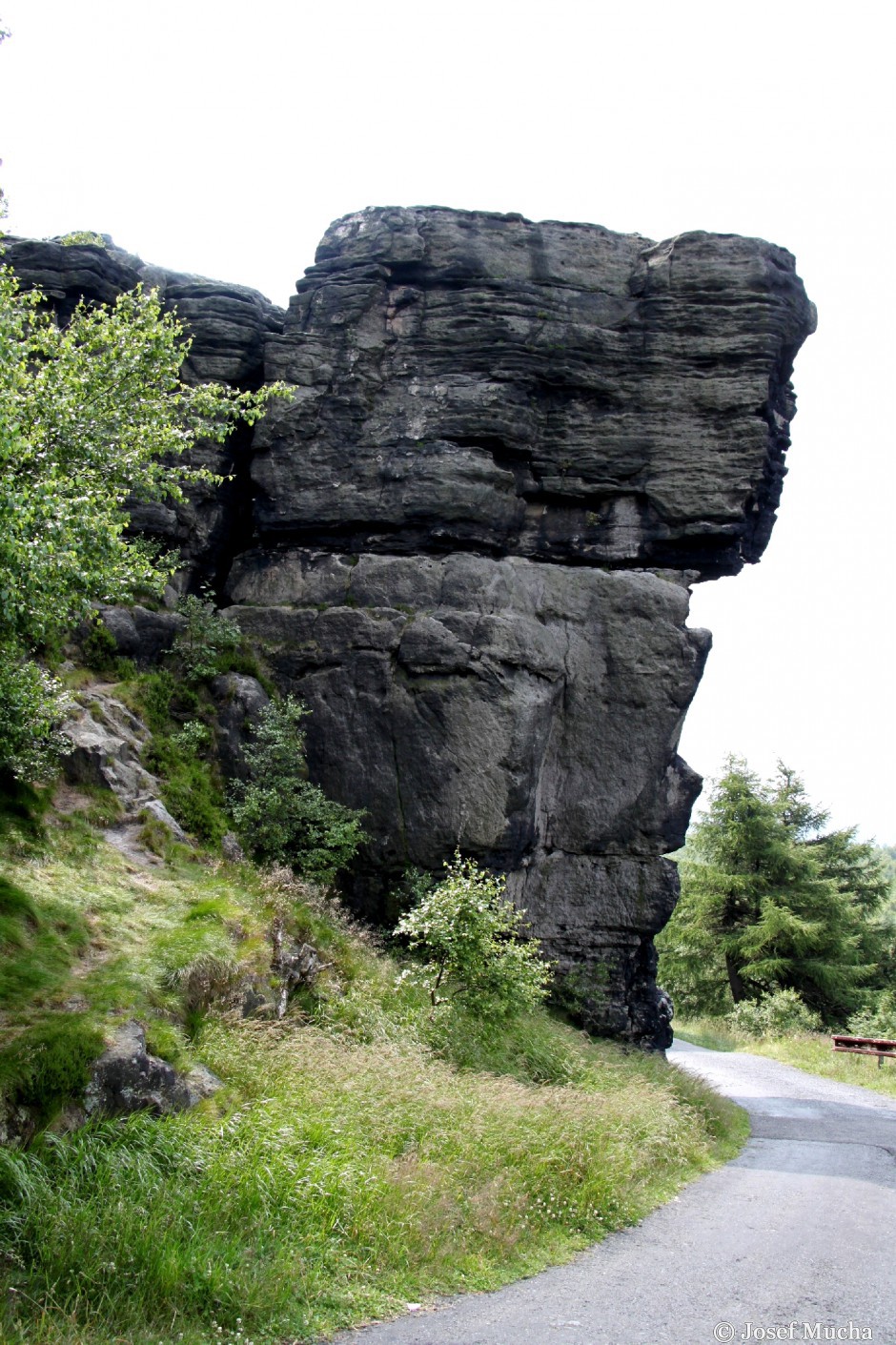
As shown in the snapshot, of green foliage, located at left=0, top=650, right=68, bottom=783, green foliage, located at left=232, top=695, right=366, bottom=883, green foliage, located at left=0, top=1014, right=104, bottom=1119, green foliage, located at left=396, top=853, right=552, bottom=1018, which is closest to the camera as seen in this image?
green foliage, located at left=0, top=1014, right=104, bottom=1119

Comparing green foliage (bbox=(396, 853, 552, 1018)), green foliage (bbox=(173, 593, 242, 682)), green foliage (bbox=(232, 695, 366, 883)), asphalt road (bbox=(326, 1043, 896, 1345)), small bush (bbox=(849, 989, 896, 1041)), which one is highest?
green foliage (bbox=(173, 593, 242, 682))

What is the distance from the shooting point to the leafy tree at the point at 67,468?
8.26 meters

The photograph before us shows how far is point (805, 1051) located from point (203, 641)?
20.6 m

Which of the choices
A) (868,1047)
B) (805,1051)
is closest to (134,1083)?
(868,1047)

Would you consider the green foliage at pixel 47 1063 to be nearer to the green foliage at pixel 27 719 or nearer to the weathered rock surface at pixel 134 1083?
the weathered rock surface at pixel 134 1083

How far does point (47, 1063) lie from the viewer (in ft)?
24.6

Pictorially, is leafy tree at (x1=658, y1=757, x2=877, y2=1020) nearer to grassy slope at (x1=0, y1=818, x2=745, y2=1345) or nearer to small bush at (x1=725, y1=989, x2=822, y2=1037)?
small bush at (x1=725, y1=989, x2=822, y2=1037)

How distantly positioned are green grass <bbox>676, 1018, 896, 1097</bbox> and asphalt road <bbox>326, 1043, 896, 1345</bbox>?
36.0 feet

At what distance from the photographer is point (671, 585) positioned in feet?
70.5

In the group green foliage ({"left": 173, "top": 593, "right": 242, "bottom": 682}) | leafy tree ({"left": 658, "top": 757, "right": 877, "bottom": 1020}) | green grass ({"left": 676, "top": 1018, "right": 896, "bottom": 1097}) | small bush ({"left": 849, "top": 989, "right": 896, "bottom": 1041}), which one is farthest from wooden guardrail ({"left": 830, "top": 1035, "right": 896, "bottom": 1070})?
green foliage ({"left": 173, "top": 593, "right": 242, "bottom": 682})

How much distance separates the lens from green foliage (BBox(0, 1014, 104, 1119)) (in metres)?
7.28

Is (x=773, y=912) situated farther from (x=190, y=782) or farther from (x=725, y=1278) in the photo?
(x=725, y=1278)

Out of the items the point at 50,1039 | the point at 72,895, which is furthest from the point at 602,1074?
the point at 50,1039

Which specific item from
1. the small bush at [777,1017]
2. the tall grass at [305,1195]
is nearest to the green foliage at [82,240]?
the tall grass at [305,1195]
